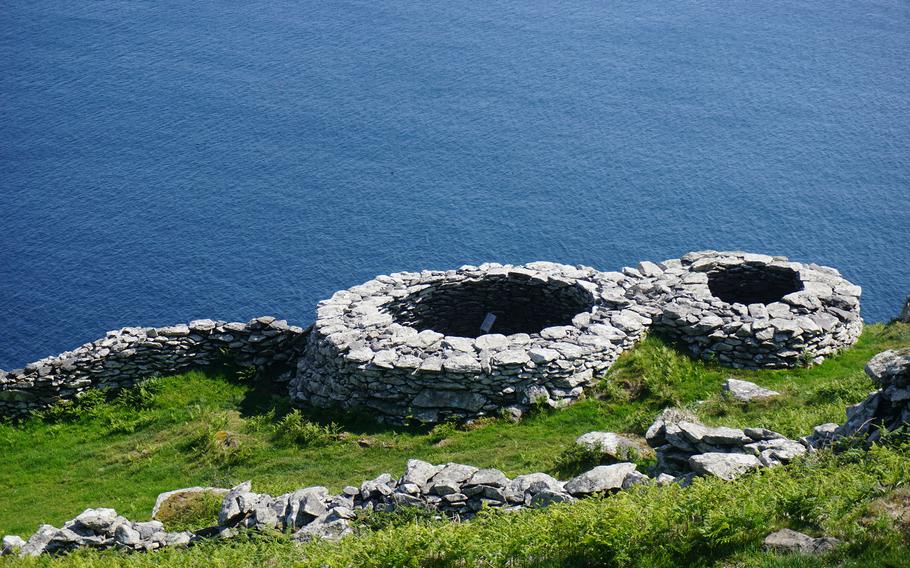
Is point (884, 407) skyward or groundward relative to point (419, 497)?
skyward

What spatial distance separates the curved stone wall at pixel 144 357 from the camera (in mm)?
27391

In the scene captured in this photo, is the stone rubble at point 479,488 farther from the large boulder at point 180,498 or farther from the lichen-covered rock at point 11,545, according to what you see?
the large boulder at point 180,498

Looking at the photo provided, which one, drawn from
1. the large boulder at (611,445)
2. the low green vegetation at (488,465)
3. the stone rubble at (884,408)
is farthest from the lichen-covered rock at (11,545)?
the stone rubble at (884,408)

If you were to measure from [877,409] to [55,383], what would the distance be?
71.3 ft

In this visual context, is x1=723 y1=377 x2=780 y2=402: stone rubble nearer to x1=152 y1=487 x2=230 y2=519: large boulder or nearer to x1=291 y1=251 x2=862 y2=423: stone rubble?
x1=291 y1=251 x2=862 y2=423: stone rubble

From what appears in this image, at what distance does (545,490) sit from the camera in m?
17.0

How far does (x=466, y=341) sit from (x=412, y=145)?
27.0 m

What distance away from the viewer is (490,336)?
81.4ft

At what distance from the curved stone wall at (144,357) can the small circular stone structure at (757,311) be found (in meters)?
10.7

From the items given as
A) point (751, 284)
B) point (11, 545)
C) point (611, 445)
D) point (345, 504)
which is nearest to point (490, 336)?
point (611, 445)

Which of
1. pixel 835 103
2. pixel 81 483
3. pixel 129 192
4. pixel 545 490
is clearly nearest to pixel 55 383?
pixel 81 483

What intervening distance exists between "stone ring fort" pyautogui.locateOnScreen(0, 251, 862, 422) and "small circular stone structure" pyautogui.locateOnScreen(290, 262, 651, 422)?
4 cm

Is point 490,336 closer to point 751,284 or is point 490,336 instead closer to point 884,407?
point 751,284

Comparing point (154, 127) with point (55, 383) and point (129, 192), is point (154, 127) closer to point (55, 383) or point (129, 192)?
point (129, 192)
